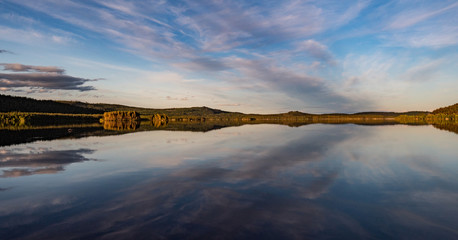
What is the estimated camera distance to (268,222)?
7.60m

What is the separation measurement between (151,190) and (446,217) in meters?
10.4

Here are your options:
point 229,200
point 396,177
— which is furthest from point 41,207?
point 396,177

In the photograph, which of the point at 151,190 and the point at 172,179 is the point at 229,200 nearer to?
the point at 151,190

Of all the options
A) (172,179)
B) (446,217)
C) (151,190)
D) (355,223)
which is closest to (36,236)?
(151,190)

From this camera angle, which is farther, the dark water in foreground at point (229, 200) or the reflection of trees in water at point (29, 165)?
the reflection of trees in water at point (29, 165)

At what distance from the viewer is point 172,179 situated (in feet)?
43.3

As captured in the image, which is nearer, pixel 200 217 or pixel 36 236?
pixel 36 236

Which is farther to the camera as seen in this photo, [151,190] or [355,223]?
[151,190]

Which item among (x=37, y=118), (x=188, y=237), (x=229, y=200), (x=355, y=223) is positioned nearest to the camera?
(x=188, y=237)

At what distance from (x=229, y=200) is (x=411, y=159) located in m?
16.6

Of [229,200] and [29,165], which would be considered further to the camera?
[29,165]

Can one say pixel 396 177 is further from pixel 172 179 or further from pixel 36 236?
pixel 36 236

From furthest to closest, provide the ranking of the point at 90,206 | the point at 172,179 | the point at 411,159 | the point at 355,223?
the point at 411,159
the point at 172,179
the point at 90,206
the point at 355,223

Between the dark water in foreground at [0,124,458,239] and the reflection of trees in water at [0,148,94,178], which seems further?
the reflection of trees in water at [0,148,94,178]
